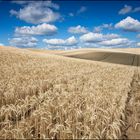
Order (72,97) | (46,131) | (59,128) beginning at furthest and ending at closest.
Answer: (72,97) → (46,131) → (59,128)

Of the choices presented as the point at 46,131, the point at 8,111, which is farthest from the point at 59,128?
the point at 8,111

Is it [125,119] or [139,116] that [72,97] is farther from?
[139,116]

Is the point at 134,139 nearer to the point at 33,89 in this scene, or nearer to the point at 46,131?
the point at 46,131

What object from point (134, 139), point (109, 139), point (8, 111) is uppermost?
point (8, 111)

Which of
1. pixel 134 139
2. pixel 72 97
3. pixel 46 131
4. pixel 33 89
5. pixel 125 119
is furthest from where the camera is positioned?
pixel 33 89

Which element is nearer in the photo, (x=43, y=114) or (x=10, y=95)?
(x=43, y=114)

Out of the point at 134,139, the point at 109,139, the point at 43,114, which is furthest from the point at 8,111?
the point at 134,139

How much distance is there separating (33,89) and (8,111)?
15.0ft

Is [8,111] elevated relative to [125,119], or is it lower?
elevated

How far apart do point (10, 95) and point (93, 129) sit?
4897 mm

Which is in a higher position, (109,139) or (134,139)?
(109,139)

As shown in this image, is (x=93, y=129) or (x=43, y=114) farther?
(x=43, y=114)

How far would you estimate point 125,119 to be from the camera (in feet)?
27.0

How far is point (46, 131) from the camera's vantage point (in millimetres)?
6035
